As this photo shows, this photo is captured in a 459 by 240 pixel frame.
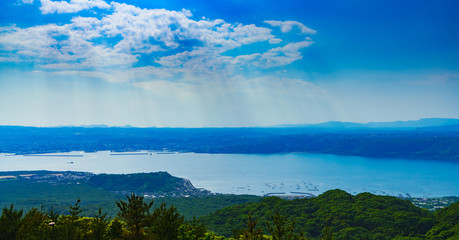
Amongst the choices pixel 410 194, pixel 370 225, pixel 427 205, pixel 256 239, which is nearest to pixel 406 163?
pixel 410 194

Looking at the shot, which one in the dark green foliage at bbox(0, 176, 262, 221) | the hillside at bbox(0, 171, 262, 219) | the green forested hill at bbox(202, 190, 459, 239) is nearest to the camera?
the green forested hill at bbox(202, 190, 459, 239)

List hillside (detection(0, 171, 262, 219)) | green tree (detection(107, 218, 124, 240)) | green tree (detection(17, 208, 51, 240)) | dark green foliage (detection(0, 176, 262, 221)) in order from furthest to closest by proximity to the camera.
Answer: hillside (detection(0, 171, 262, 219)), dark green foliage (detection(0, 176, 262, 221)), green tree (detection(107, 218, 124, 240)), green tree (detection(17, 208, 51, 240))

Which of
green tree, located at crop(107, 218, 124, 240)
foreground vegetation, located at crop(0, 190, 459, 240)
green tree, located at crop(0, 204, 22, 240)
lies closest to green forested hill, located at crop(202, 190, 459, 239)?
foreground vegetation, located at crop(0, 190, 459, 240)

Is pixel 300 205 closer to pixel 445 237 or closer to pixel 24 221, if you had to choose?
pixel 445 237

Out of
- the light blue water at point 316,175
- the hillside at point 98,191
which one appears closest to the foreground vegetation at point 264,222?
the hillside at point 98,191

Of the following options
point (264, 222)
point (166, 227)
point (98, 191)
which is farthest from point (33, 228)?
point (98, 191)

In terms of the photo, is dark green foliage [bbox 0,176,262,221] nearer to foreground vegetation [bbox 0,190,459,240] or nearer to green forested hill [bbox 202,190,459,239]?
green forested hill [bbox 202,190,459,239]
